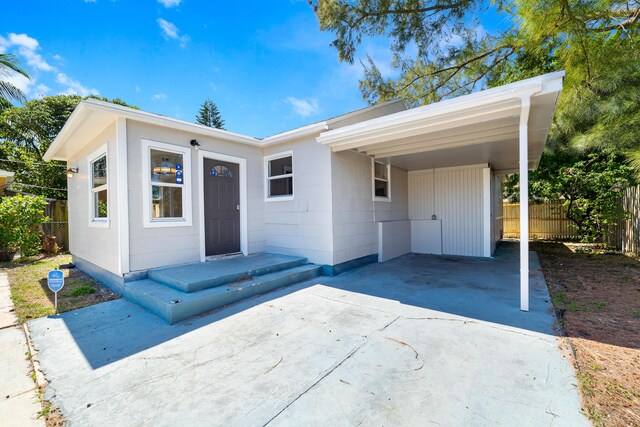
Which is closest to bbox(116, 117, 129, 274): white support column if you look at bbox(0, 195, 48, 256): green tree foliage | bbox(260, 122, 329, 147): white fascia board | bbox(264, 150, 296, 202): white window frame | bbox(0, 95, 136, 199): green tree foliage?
bbox(260, 122, 329, 147): white fascia board

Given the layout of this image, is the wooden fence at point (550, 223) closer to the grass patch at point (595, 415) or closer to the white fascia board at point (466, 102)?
the white fascia board at point (466, 102)

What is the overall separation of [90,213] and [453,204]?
8922mm

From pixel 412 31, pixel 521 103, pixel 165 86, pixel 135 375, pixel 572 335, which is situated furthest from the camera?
pixel 165 86

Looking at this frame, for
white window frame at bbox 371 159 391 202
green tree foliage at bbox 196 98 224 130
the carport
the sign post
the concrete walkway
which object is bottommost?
the concrete walkway

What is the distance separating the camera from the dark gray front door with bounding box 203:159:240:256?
18.4 ft

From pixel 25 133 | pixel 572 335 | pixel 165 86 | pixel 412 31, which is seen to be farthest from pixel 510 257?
pixel 25 133

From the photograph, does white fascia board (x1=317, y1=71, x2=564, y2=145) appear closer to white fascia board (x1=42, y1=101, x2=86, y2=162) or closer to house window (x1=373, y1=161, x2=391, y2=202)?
house window (x1=373, y1=161, x2=391, y2=202)

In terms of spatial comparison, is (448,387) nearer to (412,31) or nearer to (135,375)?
(135,375)

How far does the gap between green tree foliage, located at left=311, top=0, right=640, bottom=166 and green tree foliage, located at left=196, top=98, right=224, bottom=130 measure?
23788 millimetres

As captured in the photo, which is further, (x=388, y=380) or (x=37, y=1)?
(x=37, y=1)

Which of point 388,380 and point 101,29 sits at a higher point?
point 101,29

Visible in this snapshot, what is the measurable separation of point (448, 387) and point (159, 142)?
17.5 ft

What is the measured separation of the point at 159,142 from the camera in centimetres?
490

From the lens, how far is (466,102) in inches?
143
